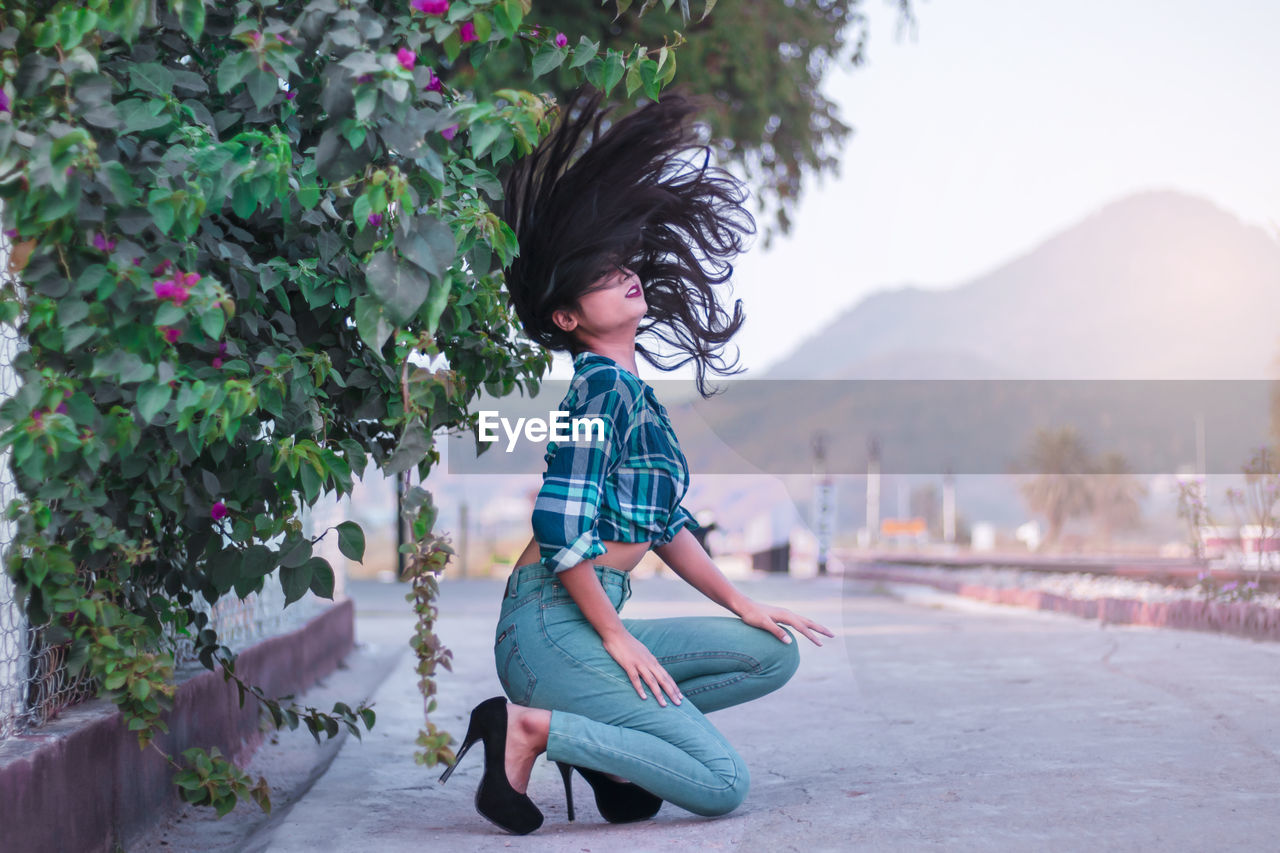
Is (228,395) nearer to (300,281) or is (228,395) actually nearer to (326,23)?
(300,281)

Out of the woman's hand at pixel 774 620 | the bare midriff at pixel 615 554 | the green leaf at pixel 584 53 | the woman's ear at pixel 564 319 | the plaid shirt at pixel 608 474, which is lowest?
the woman's hand at pixel 774 620

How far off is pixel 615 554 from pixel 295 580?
0.70 metres

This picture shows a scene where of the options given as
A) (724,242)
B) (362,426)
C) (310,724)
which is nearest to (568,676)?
(362,426)

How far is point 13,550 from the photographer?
6.94 ft

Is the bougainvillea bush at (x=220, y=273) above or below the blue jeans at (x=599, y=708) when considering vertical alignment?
above

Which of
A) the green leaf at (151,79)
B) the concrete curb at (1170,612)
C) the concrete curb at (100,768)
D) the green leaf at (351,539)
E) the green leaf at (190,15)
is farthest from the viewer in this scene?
the concrete curb at (1170,612)

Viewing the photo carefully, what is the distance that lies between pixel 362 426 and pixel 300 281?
610 mm

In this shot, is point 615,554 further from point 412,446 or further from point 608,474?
point 412,446

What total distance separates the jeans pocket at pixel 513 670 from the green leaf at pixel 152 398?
3.47 feet

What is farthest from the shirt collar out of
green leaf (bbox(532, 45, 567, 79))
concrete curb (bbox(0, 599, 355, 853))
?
concrete curb (bbox(0, 599, 355, 853))

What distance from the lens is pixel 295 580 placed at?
2.40 m

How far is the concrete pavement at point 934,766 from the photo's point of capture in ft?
8.16

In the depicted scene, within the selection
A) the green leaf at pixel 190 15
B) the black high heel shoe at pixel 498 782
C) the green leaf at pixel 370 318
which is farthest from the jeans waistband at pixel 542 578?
the green leaf at pixel 190 15
